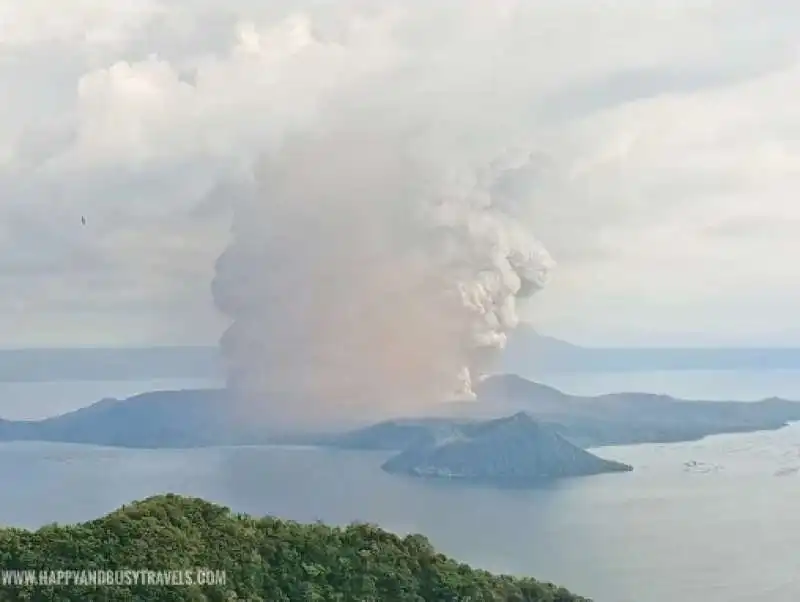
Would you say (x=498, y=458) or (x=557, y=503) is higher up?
(x=498, y=458)

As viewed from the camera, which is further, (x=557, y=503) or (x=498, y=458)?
(x=498, y=458)

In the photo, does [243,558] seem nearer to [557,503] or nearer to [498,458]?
[557,503]

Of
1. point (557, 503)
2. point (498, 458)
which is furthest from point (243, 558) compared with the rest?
point (498, 458)

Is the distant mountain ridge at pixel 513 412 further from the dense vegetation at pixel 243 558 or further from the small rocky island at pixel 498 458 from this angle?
the dense vegetation at pixel 243 558

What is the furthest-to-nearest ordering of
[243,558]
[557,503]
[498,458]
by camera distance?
[498,458], [557,503], [243,558]

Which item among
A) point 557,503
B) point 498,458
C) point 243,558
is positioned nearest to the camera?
point 243,558

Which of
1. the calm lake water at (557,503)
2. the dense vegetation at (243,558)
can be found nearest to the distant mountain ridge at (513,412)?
the calm lake water at (557,503)
